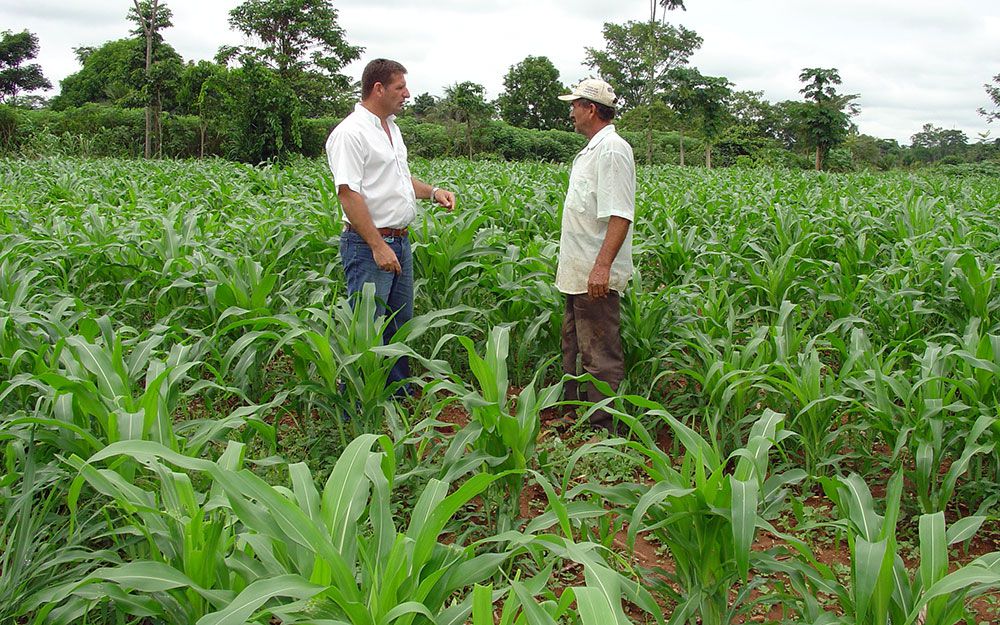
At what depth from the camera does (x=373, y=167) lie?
3365mm

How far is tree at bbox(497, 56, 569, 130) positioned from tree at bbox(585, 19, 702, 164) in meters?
3.33

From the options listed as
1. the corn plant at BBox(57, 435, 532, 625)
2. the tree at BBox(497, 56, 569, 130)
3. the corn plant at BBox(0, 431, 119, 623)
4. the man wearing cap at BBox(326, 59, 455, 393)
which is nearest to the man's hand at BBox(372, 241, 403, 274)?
the man wearing cap at BBox(326, 59, 455, 393)

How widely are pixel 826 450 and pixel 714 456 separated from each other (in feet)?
4.16

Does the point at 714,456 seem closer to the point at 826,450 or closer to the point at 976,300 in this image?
the point at 826,450

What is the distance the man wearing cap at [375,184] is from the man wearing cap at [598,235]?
78 centimetres

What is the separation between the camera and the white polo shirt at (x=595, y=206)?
10.1 feet

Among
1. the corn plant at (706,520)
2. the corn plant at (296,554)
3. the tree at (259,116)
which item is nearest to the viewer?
the corn plant at (296,554)

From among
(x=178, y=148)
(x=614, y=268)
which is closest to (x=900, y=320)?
(x=614, y=268)

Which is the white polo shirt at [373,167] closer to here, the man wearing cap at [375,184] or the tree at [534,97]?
the man wearing cap at [375,184]

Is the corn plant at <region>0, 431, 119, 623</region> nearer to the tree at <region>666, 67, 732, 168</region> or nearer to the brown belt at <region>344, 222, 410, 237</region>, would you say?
the brown belt at <region>344, 222, 410, 237</region>

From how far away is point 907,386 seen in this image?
9.07ft

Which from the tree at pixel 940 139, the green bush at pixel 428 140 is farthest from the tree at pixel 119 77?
the tree at pixel 940 139

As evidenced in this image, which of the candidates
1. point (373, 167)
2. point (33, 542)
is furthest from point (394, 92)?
point (33, 542)

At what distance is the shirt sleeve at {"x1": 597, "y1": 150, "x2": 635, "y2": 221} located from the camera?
306 cm
